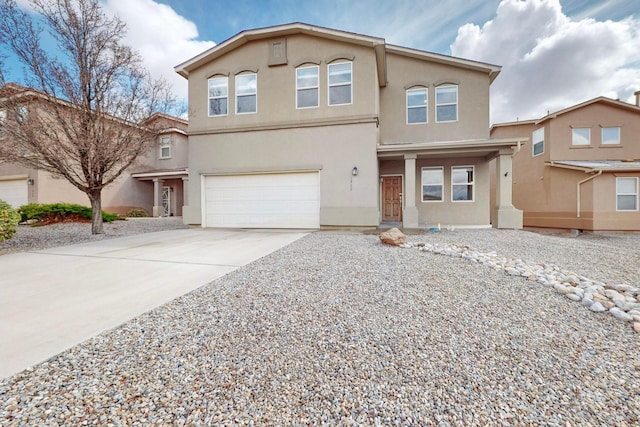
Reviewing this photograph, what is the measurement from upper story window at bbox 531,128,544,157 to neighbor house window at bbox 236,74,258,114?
14.2 meters

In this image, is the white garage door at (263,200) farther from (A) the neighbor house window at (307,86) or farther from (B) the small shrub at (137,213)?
(B) the small shrub at (137,213)

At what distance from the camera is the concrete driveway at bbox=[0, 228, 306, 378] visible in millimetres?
2262

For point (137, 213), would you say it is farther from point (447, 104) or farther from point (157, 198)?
point (447, 104)

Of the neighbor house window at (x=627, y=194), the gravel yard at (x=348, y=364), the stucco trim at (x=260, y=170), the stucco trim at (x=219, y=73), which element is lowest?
the gravel yard at (x=348, y=364)

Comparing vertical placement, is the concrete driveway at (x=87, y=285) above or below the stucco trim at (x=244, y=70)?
below

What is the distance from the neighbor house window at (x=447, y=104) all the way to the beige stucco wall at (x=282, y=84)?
332 centimetres

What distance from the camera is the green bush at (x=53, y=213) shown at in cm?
1110

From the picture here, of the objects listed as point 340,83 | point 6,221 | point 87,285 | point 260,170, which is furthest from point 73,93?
point 340,83

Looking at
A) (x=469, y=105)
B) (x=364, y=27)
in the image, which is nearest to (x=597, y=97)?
(x=469, y=105)

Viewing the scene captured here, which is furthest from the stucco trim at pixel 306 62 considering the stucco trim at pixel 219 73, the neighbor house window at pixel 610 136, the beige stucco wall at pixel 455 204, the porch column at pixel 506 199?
the neighbor house window at pixel 610 136

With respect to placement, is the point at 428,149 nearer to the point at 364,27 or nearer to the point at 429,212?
the point at 429,212

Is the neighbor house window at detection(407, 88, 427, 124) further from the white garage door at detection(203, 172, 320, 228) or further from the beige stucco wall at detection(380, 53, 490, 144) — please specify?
the white garage door at detection(203, 172, 320, 228)

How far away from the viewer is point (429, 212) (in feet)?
37.0

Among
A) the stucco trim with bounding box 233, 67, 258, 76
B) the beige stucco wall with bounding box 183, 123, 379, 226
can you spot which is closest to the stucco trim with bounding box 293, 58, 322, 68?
the stucco trim with bounding box 233, 67, 258, 76
